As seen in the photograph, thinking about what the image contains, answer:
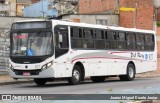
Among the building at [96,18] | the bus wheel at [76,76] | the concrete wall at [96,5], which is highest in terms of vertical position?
the concrete wall at [96,5]

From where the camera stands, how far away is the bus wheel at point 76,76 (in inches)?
902

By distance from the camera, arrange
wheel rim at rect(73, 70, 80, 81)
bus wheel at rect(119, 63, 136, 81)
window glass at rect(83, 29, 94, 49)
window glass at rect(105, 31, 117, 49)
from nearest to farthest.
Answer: wheel rim at rect(73, 70, 80, 81) < window glass at rect(83, 29, 94, 49) < window glass at rect(105, 31, 117, 49) < bus wheel at rect(119, 63, 136, 81)

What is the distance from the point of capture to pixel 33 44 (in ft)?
70.8

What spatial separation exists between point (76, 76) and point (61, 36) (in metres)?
2.32

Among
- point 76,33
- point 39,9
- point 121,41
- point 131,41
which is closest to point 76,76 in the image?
point 76,33

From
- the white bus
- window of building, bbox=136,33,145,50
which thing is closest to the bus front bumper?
the white bus

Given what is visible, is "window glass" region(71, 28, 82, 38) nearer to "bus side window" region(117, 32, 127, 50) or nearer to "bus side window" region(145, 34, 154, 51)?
"bus side window" region(117, 32, 127, 50)

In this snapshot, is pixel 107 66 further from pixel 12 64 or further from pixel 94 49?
pixel 12 64

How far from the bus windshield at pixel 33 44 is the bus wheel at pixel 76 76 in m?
2.12

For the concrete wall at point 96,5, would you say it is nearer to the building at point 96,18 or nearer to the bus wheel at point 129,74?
the building at point 96,18

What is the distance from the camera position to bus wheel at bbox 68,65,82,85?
22916 millimetres

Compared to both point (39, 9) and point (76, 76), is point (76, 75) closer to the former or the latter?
point (76, 76)

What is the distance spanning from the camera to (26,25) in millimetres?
22266

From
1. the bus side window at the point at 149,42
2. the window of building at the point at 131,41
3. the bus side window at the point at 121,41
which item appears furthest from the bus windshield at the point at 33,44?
the bus side window at the point at 149,42
